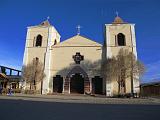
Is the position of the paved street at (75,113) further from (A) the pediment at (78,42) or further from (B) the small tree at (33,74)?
(A) the pediment at (78,42)

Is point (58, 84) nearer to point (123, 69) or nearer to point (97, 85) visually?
point (97, 85)

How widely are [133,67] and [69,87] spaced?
11009 mm

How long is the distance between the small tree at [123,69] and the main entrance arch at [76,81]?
4.12 m

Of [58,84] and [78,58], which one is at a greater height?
[78,58]

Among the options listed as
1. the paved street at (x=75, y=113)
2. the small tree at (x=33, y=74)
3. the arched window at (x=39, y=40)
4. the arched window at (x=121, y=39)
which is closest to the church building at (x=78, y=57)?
the arched window at (x=121, y=39)

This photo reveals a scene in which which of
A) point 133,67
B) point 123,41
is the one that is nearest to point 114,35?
point 123,41

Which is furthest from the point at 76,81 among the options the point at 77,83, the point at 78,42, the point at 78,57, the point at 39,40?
the point at 39,40

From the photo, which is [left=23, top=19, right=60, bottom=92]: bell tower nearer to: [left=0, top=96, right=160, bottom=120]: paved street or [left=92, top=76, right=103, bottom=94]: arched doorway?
[left=92, top=76, right=103, bottom=94]: arched doorway

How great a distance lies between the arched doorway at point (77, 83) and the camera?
120 feet

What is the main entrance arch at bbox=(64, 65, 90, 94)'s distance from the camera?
36031 millimetres

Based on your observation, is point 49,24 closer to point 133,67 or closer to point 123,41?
point 123,41

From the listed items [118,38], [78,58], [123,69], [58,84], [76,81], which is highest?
[118,38]

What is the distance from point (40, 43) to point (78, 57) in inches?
299

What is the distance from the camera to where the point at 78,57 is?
123 ft
